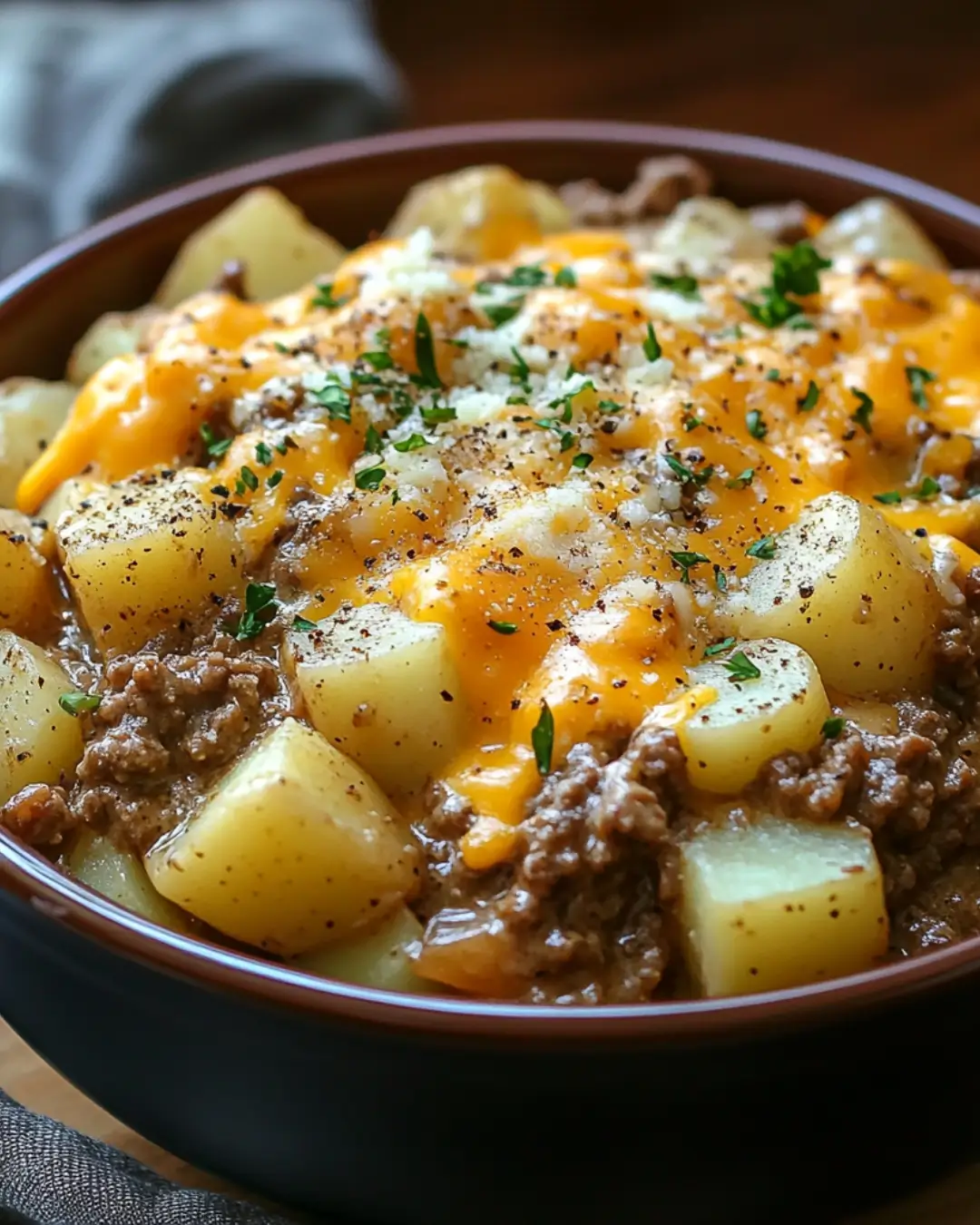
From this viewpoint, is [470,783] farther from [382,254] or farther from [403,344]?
[382,254]

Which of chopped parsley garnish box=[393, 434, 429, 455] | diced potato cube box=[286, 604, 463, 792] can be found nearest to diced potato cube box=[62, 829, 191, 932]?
diced potato cube box=[286, 604, 463, 792]

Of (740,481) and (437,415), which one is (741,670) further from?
(437,415)

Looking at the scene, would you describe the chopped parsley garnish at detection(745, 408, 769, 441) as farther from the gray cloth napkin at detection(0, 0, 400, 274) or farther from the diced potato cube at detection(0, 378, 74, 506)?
A: the gray cloth napkin at detection(0, 0, 400, 274)

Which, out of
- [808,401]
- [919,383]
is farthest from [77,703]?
[919,383]

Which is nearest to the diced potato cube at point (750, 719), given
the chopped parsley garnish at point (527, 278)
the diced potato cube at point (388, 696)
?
the diced potato cube at point (388, 696)

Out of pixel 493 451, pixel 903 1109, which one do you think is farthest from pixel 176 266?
pixel 903 1109
